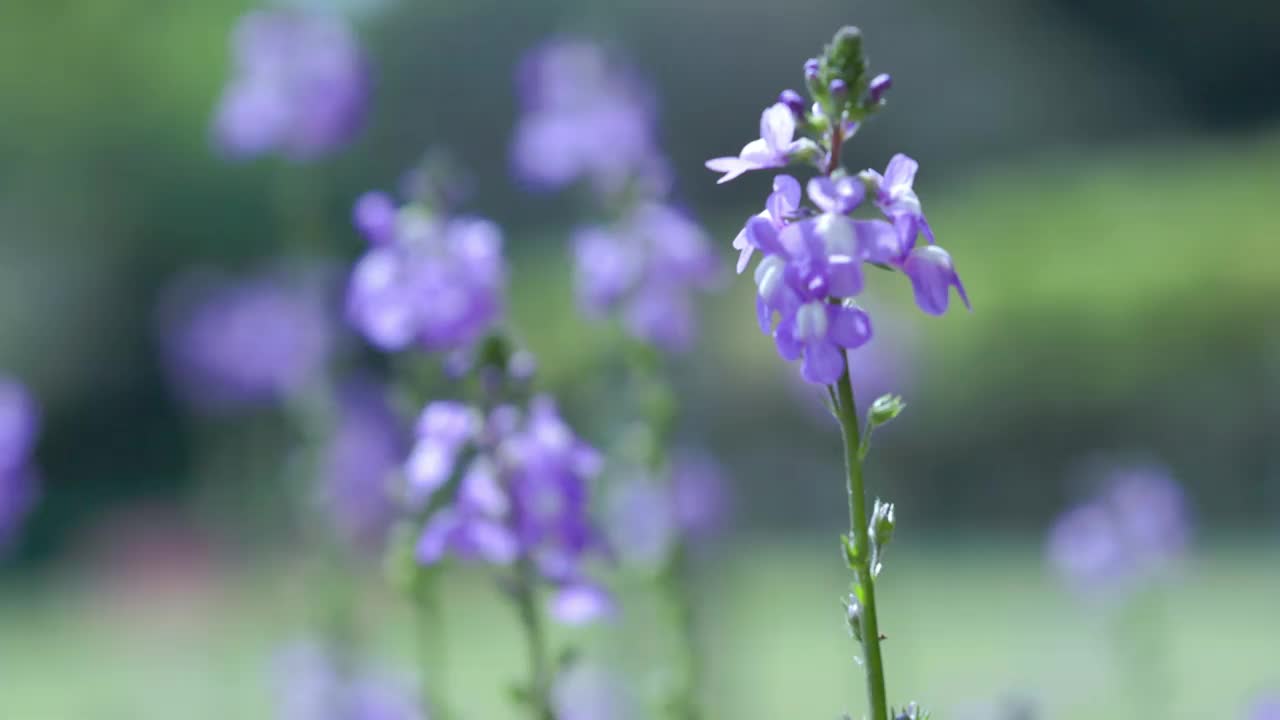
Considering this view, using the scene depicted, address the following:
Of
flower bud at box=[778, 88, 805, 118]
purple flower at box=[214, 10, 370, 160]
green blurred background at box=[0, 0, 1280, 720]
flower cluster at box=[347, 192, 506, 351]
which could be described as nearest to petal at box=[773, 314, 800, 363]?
flower bud at box=[778, 88, 805, 118]

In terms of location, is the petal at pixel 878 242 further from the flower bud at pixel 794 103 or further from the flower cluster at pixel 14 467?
the flower cluster at pixel 14 467

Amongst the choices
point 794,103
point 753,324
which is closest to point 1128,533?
point 794,103

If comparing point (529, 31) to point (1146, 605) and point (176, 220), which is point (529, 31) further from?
point (1146, 605)

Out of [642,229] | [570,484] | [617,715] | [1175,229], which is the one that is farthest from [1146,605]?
[1175,229]

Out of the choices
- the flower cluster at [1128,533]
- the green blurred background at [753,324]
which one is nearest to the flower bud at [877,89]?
the flower cluster at [1128,533]

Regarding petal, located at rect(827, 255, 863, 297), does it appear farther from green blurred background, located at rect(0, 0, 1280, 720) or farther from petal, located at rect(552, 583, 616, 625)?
Answer: green blurred background, located at rect(0, 0, 1280, 720)

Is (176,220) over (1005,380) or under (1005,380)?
over

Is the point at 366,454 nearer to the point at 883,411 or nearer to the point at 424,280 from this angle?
the point at 424,280
